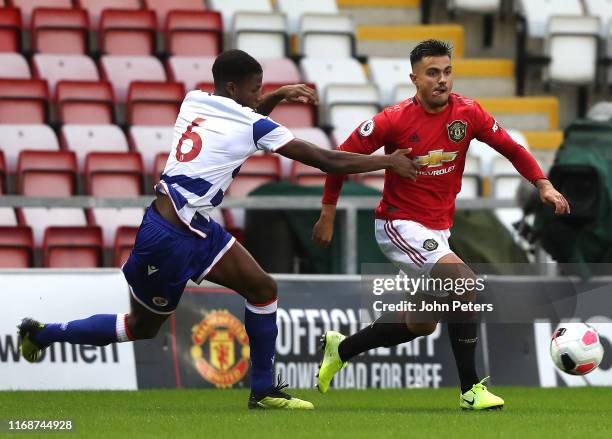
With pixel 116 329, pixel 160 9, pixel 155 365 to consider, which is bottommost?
pixel 155 365

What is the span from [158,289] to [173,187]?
59 centimetres

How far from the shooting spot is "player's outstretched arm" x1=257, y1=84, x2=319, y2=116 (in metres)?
8.55

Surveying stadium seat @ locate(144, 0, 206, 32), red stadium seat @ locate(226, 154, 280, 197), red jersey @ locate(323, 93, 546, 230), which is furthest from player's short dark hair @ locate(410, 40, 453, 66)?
stadium seat @ locate(144, 0, 206, 32)

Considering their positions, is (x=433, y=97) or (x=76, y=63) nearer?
(x=433, y=97)

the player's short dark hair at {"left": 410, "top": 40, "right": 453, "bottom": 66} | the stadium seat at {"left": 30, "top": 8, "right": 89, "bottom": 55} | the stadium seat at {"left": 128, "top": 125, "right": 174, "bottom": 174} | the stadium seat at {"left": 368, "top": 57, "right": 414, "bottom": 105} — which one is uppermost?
the stadium seat at {"left": 30, "top": 8, "right": 89, "bottom": 55}

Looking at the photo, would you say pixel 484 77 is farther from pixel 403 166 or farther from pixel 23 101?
pixel 403 166

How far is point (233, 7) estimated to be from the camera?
53.5 feet

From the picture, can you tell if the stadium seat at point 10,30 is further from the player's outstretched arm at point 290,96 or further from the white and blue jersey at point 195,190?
the white and blue jersey at point 195,190

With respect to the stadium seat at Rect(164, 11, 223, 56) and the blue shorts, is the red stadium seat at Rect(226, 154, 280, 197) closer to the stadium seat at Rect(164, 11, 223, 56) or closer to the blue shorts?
the stadium seat at Rect(164, 11, 223, 56)

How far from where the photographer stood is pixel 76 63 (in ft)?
48.0

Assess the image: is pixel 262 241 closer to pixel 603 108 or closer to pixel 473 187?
pixel 473 187

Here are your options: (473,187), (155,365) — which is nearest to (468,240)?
(473,187)

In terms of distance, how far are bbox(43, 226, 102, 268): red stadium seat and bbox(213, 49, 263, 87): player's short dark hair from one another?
13.9 feet

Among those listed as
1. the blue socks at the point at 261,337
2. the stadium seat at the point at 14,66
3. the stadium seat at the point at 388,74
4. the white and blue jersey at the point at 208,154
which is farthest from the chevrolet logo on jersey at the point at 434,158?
the stadium seat at the point at 388,74
